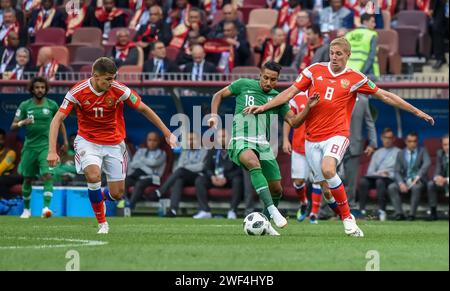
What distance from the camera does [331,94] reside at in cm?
1395

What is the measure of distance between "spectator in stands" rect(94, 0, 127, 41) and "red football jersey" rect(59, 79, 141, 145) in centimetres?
1131

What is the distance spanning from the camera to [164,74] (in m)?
21.3

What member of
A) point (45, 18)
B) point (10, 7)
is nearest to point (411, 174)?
point (45, 18)

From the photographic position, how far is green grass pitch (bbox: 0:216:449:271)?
9.68 metres

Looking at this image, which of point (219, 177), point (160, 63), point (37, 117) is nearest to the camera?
point (37, 117)

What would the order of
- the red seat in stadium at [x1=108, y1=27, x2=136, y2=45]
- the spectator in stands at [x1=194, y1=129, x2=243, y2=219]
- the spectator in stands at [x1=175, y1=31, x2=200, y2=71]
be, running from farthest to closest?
the red seat in stadium at [x1=108, y1=27, x2=136, y2=45], the spectator in stands at [x1=175, y1=31, x2=200, y2=71], the spectator in stands at [x1=194, y1=129, x2=243, y2=219]

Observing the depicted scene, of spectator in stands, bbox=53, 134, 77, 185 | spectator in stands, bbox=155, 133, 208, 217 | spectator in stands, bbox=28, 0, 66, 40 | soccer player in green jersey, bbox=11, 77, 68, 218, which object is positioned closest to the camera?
soccer player in green jersey, bbox=11, 77, 68, 218

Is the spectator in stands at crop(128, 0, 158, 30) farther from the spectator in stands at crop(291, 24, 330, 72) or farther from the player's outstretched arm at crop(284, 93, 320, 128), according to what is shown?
the player's outstretched arm at crop(284, 93, 320, 128)

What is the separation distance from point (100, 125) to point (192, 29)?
988 centimetres

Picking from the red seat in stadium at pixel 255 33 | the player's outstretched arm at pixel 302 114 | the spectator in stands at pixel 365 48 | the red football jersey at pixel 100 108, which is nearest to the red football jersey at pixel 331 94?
the player's outstretched arm at pixel 302 114

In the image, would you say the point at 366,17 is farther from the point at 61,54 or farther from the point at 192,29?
the point at 61,54

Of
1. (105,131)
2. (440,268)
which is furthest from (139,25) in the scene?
(440,268)

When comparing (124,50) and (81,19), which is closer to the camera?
(124,50)

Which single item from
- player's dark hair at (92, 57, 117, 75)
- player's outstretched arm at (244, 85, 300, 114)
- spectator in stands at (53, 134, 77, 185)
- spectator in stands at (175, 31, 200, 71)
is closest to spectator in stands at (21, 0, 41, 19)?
spectator in stands at (175, 31, 200, 71)
